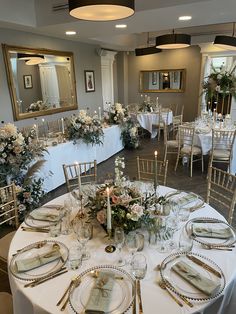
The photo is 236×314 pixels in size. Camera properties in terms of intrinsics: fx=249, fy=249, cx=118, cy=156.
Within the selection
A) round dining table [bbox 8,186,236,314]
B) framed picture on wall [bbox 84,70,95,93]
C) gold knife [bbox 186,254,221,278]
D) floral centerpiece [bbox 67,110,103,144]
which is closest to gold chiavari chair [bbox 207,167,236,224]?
round dining table [bbox 8,186,236,314]

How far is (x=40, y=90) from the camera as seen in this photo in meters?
6.06

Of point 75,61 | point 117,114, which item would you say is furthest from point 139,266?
point 75,61

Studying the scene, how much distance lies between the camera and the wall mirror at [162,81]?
8789mm

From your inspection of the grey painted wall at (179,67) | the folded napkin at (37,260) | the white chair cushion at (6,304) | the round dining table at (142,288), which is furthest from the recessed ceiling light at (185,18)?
the grey painted wall at (179,67)

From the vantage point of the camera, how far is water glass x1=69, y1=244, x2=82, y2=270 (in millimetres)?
1511

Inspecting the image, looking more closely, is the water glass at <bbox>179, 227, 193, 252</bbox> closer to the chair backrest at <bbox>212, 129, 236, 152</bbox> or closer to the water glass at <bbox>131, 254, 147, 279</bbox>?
the water glass at <bbox>131, 254, 147, 279</bbox>

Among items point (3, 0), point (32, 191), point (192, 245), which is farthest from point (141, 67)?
point (192, 245)

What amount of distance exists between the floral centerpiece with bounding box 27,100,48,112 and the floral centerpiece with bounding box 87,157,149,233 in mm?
4493

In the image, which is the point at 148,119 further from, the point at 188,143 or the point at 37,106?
the point at 37,106

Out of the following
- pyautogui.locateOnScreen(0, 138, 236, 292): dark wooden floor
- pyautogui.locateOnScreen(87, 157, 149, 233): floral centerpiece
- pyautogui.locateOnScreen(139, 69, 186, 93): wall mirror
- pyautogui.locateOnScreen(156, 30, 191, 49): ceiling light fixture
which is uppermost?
pyautogui.locateOnScreen(156, 30, 191, 49): ceiling light fixture

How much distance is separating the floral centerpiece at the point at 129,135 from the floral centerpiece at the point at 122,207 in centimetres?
443

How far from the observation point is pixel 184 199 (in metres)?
2.23

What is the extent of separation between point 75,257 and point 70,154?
10.0 ft

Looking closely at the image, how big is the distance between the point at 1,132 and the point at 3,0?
2.40m
